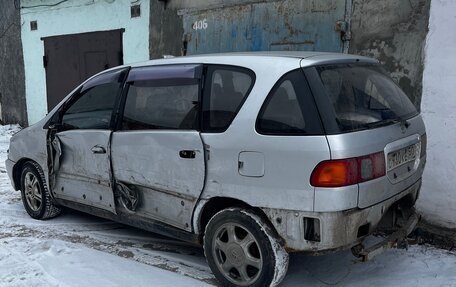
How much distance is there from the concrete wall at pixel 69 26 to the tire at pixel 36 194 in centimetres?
379

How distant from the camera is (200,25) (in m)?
7.10

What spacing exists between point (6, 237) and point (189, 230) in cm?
212

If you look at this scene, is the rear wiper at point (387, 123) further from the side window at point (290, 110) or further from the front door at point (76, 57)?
the front door at point (76, 57)

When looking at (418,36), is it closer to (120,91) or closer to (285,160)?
(285,160)

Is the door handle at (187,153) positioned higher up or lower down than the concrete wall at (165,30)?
lower down

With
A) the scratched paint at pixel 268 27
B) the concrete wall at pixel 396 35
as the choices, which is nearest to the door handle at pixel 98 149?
the scratched paint at pixel 268 27

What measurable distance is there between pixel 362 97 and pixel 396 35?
2212mm

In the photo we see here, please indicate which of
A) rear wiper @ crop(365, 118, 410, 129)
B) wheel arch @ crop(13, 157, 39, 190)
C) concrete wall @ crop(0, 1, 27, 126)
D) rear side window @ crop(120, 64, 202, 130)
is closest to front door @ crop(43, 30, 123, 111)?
concrete wall @ crop(0, 1, 27, 126)

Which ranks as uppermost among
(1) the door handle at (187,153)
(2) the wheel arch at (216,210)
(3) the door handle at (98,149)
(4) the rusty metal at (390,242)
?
(1) the door handle at (187,153)

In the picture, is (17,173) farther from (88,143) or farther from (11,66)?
(11,66)

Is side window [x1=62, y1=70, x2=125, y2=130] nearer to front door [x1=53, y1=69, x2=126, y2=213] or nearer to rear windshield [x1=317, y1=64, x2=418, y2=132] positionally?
front door [x1=53, y1=69, x2=126, y2=213]

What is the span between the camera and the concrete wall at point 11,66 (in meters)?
11.4

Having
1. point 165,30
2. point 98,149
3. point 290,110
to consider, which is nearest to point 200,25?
point 165,30

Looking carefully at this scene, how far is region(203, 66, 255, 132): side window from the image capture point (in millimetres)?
3209
